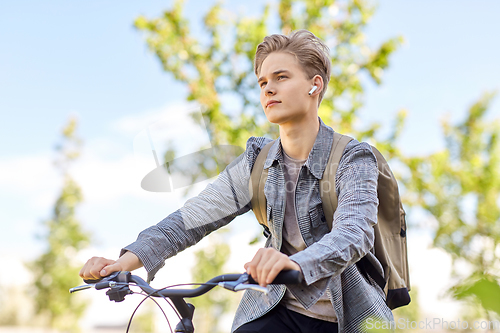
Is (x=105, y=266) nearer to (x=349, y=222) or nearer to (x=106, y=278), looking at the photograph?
(x=106, y=278)

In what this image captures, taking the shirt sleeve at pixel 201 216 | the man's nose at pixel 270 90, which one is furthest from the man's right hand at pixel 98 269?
the man's nose at pixel 270 90

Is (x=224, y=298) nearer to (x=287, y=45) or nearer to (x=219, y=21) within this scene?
(x=219, y=21)

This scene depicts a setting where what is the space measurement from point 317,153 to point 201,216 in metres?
0.70

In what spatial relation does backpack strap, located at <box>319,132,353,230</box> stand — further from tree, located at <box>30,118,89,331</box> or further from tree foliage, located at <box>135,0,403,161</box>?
tree, located at <box>30,118,89,331</box>

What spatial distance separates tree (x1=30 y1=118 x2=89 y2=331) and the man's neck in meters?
16.5

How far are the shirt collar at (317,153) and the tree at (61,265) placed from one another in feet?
54.0

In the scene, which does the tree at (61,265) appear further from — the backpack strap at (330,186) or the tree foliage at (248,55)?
the backpack strap at (330,186)

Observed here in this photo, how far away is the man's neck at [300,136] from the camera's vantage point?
2.55m

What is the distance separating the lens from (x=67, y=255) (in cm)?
1794

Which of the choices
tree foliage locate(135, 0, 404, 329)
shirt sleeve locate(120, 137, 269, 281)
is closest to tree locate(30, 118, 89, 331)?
tree foliage locate(135, 0, 404, 329)

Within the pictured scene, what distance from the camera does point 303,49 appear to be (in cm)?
257

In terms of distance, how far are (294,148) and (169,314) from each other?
1111 mm

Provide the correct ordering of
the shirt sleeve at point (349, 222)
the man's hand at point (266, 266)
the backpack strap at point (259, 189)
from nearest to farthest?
1. the man's hand at point (266, 266)
2. the shirt sleeve at point (349, 222)
3. the backpack strap at point (259, 189)

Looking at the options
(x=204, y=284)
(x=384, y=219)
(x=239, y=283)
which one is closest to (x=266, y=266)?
(x=239, y=283)
